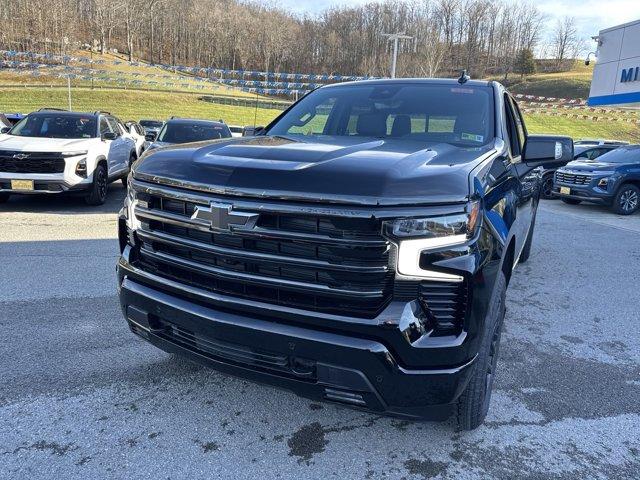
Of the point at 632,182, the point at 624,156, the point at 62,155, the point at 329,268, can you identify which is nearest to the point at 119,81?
the point at 62,155

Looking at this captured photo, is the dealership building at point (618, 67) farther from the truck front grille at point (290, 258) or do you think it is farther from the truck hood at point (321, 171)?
the truck front grille at point (290, 258)

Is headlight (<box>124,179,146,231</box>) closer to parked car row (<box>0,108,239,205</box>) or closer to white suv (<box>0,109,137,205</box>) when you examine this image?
parked car row (<box>0,108,239,205</box>)

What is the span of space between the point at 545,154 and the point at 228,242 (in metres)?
2.51

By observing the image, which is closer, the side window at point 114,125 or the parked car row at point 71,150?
the parked car row at point 71,150

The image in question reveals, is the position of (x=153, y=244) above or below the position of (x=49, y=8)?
below

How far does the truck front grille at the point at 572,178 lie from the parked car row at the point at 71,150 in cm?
815

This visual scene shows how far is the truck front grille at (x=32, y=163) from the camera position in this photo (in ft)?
26.0

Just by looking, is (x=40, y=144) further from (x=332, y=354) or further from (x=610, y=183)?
(x=610, y=183)

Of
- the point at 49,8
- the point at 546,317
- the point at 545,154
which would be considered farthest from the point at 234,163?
the point at 49,8

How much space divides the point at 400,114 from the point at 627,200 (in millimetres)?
10241

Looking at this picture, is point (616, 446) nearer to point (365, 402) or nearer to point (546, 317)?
point (365, 402)

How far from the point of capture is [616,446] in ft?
8.65

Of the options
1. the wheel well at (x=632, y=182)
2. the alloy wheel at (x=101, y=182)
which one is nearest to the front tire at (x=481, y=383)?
the alloy wheel at (x=101, y=182)

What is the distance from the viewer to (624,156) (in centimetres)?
1211
